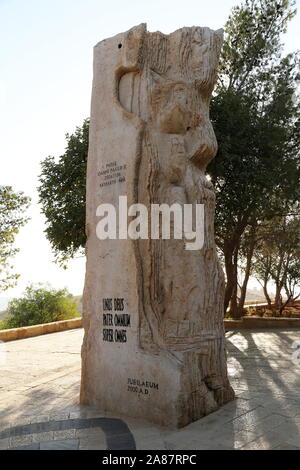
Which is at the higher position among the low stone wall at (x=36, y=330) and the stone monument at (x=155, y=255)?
the stone monument at (x=155, y=255)

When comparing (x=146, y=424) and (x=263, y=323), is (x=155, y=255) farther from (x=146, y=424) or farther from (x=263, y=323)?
(x=263, y=323)

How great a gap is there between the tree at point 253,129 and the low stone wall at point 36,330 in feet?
18.1

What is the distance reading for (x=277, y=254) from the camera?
1856cm

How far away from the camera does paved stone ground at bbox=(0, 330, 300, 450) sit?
436cm

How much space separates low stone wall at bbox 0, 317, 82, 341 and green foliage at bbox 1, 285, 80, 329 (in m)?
1.93

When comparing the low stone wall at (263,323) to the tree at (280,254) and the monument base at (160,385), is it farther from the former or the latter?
the monument base at (160,385)

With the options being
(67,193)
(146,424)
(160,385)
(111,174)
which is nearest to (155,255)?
(111,174)

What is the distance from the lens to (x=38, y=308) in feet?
56.7

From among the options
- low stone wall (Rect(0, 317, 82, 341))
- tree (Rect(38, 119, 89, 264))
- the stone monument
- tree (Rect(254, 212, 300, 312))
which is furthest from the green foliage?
the stone monument

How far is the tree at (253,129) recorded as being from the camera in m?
12.0

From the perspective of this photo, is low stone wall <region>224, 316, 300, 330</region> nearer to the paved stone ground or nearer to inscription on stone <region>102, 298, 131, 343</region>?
the paved stone ground

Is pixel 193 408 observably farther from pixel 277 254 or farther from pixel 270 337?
pixel 277 254

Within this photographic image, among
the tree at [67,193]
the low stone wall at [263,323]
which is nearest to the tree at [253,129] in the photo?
the low stone wall at [263,323]
